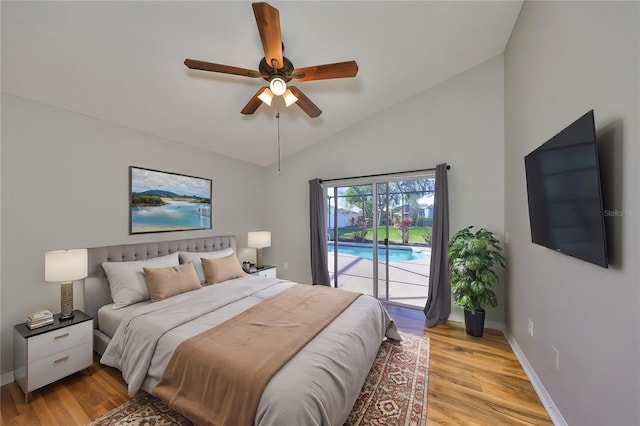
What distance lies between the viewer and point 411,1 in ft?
6.74

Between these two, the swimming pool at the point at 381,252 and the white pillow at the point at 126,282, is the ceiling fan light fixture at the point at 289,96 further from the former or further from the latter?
the swimming pool at the point at 381,252

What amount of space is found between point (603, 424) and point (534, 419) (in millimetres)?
610

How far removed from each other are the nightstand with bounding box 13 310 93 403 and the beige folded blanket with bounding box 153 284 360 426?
1.06m

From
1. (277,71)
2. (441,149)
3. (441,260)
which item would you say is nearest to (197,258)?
(277,71)

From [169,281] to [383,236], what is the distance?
9.53ft

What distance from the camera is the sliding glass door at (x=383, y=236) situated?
3.64m

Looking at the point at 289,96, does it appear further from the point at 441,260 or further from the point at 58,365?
the point at 58,365

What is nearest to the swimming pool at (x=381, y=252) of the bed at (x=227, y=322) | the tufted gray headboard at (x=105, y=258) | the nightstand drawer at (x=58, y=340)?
the bed at (x=227, y=322)

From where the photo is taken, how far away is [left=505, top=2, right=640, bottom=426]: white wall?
1.07m

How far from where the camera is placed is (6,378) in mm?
2053

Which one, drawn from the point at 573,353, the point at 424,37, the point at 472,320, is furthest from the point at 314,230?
the point at 573,353

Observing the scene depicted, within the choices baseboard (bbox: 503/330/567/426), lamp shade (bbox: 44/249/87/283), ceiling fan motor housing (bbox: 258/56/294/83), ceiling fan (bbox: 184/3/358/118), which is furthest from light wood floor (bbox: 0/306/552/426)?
ceiling fan motor housing (bbox: 258/56/294/83)

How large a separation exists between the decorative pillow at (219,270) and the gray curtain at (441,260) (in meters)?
2.66

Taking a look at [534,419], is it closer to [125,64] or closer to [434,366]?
[434,366]
